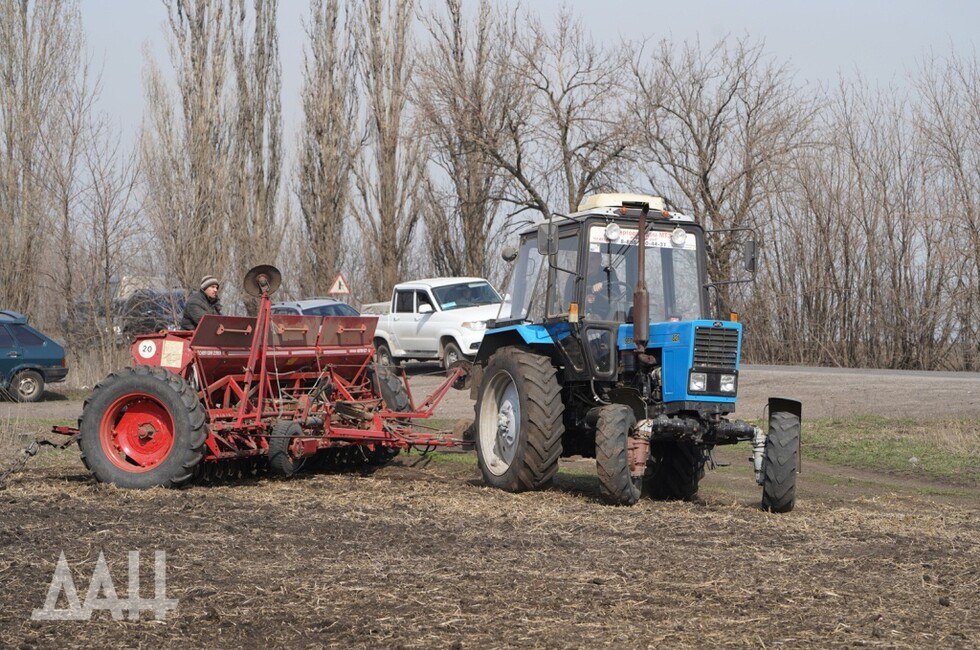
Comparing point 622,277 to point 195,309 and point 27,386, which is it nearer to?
point 195,309

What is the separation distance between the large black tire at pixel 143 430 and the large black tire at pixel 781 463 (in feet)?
14.8

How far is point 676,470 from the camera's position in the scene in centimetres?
1038

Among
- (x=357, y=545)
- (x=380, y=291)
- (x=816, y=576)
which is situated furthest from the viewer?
(x=380, y=291)

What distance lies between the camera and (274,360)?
426 inches

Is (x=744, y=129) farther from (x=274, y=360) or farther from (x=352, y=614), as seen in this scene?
(x=352, y=614)

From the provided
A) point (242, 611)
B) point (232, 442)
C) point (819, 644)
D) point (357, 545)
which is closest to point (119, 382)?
point (232, 442)

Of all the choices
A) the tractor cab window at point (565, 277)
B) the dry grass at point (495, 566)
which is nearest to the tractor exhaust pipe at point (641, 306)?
the tractor cab window at point (565, 277)

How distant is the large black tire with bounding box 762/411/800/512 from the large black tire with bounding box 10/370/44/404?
15.9 m

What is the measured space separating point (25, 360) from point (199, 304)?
11.6 m

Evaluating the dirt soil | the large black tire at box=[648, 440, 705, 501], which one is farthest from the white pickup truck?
the large black tire at box=[648, 440, 705, 501]

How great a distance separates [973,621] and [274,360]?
21.9 feet

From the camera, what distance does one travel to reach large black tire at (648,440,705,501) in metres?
10.3

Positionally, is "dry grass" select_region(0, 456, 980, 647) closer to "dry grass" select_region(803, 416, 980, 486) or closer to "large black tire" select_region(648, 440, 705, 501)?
"large black tire" select_region(648, 440, 705, 501)

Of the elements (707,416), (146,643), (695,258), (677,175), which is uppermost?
(677,175)
